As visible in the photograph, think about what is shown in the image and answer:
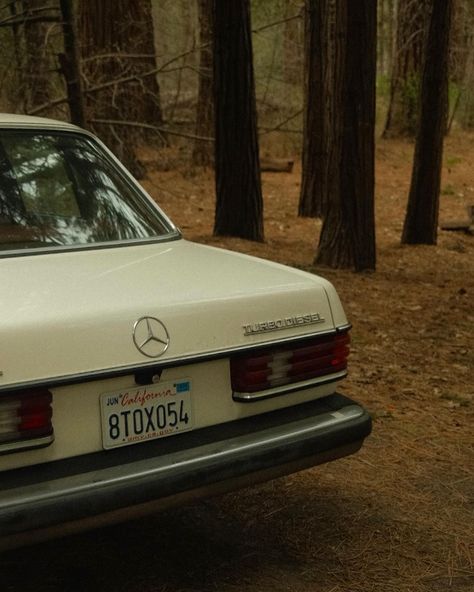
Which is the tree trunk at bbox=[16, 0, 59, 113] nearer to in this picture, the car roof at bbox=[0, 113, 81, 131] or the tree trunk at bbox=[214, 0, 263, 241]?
the tree trunk at bbox=[214, 0, 263, 241]

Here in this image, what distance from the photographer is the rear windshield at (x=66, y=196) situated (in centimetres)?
407

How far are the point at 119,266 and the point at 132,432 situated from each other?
81 centimetres

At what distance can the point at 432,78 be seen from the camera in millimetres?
11852

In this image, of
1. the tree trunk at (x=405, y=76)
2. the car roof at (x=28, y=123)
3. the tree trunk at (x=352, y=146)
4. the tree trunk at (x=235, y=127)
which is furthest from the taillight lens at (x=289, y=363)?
the tree trunk at (x=405, y=76)

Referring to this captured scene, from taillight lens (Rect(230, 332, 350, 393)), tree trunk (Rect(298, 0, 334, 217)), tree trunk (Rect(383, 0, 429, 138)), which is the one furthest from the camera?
tree trunk (Rect(383, 0, 429, 138))

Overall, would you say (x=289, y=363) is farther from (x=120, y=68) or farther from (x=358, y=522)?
(x=120, y=68)

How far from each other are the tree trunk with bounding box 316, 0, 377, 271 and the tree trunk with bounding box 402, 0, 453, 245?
2.40m

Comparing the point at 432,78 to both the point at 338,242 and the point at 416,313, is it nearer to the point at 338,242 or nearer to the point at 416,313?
the point at 338,242

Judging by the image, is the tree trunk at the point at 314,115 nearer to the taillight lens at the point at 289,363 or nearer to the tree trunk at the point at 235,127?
the tree trunk at the point at 235,127

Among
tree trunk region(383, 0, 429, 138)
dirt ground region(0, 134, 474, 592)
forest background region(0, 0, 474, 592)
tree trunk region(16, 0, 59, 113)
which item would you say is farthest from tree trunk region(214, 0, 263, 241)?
tree trunk region(383, 0, 429, 138)

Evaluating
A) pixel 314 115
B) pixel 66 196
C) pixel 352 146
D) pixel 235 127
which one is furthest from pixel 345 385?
pixel 314 115

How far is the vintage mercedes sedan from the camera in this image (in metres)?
2.93

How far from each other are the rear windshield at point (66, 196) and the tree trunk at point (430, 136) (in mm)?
8194

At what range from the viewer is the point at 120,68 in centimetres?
1269
